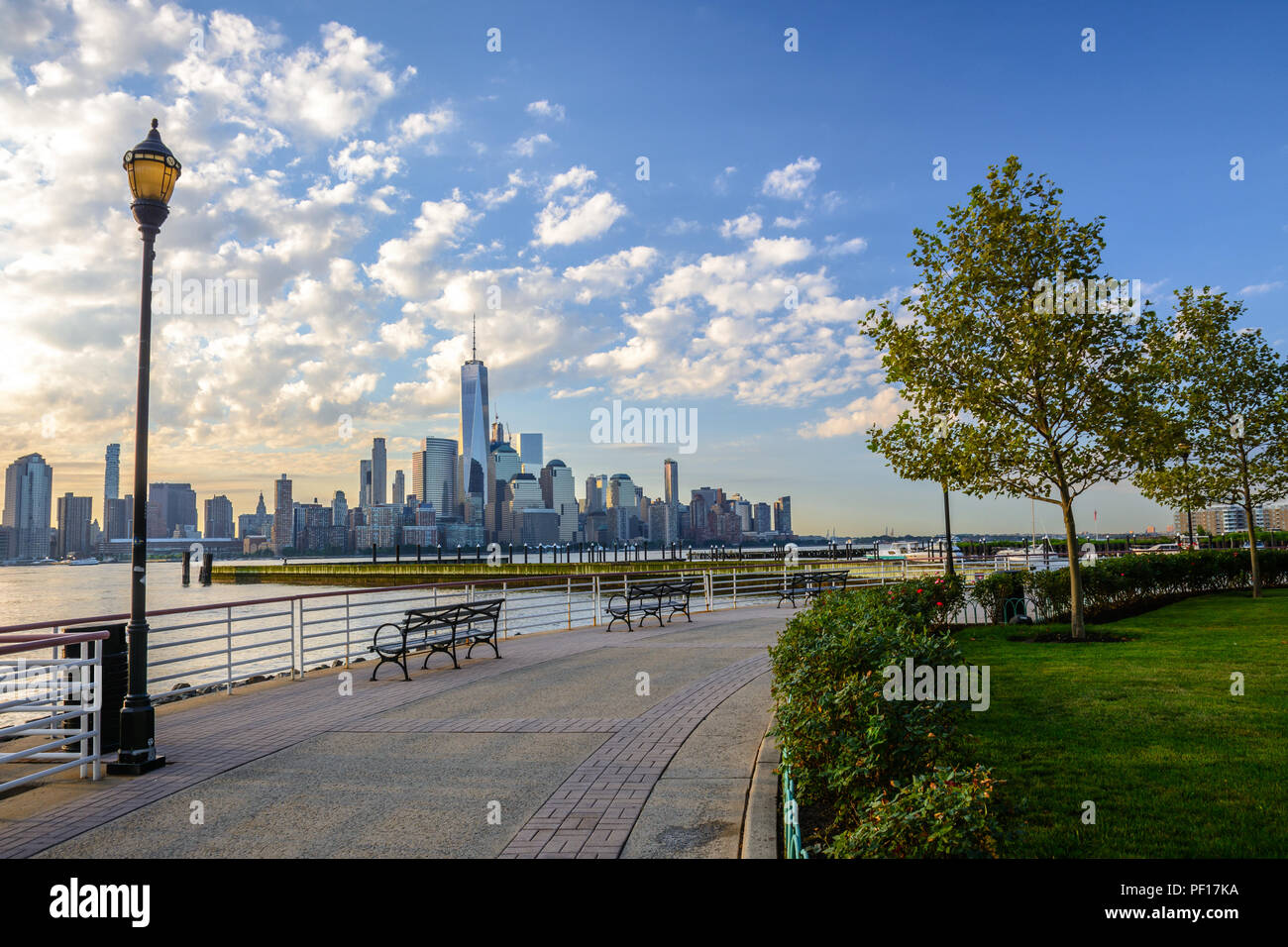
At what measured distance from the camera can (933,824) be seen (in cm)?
281

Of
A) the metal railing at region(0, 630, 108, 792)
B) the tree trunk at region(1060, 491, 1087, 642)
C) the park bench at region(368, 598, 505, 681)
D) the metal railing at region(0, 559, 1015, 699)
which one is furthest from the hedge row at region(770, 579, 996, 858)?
the tree trunk at region(1060, 491, 1087, 642)

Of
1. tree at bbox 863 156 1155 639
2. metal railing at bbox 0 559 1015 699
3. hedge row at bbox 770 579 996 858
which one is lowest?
metal railing at bbox 0 559 1015 699

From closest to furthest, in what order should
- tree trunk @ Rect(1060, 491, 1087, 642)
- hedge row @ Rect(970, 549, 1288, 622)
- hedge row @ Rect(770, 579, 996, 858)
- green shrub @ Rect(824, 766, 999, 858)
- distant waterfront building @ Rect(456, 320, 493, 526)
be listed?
green shrub @ Rect(824, 766, 999, 858) → hedge row @ Rect(770, 579, 996, 858) → tree trunk @ Rect(1060, 491, 1087, 642) → hedge row @ Rect(970, 549, 1288, 622) → distant waterfront building @ Rect(456, 320, 493, 526)

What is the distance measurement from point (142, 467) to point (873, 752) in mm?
7098

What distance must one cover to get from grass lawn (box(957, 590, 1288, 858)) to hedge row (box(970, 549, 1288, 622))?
4.44 meters

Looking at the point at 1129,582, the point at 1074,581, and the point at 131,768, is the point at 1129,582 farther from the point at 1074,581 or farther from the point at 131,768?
the point at 131,768

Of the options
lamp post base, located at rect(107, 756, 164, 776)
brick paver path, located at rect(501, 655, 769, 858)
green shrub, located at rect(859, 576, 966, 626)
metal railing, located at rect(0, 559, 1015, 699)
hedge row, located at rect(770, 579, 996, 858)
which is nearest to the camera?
hedge row, located at rect(770, 579, 996, 858)

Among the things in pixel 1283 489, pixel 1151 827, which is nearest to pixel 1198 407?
pixel 1283 489

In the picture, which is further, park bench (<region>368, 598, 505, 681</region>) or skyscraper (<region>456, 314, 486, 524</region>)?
skyscraper (<region>456, 314, 486, 524</region>)

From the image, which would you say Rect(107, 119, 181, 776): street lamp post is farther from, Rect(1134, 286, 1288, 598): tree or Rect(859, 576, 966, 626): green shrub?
Rect(1134, 286, 1288, 598): tree

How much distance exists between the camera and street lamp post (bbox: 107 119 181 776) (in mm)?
6707
